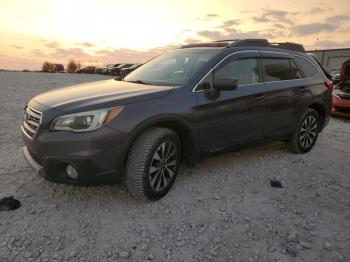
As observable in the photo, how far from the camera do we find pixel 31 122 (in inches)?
150

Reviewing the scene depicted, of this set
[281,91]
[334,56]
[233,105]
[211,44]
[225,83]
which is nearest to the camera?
[225,83]

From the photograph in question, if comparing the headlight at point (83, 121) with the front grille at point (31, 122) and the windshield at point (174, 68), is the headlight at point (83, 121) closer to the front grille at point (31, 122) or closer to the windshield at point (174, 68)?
the front grille at point (31, 122)

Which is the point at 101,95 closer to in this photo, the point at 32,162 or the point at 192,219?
the point at 32,162

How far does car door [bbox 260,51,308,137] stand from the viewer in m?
5.17

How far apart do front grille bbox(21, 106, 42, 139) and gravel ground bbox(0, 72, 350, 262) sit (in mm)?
711

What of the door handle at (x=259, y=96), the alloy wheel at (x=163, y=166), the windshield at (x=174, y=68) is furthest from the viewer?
the door handle at (x=259, y=96)

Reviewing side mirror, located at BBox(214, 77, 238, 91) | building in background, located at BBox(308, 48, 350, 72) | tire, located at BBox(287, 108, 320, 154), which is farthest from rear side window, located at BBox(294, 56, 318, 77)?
building in background, located at BBox(308, 48, 350, 72)

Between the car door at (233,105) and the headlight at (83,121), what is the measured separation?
1172 mm

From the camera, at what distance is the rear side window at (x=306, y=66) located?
19.5ft

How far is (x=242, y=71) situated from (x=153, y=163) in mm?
1909

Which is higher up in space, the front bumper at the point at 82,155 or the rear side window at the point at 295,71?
the rear side window at the point at 295,71

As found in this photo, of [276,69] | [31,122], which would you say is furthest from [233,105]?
[31,122]

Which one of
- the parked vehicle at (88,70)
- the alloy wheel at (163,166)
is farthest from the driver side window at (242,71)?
the parked vehicle at (88,70)

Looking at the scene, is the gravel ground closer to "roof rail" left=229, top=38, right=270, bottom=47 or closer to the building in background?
"roof rail" left=229, top=38, right=270, bottom=47
